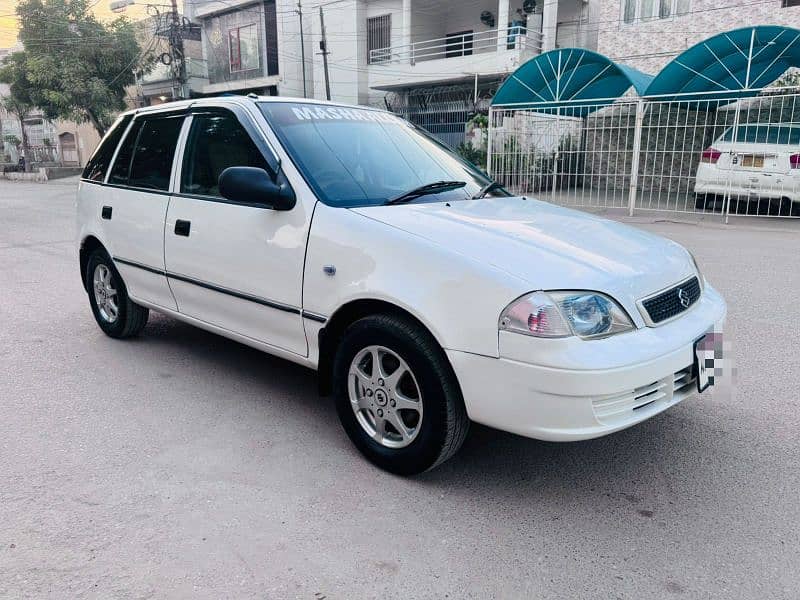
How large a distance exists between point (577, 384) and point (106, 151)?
4200 mm

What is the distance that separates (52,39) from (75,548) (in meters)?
34.4

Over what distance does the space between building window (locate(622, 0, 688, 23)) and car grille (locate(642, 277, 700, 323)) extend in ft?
58.2

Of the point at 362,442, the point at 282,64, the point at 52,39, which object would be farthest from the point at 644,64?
the point at 52,39

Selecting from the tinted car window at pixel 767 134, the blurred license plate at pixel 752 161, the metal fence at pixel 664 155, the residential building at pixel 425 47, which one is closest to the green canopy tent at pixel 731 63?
the metal fence at pixel 664 155

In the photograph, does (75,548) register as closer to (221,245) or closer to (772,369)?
(221,245)

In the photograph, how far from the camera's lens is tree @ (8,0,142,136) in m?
29.6

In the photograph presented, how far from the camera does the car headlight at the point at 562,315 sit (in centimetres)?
244

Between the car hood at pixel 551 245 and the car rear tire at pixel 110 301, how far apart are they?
262 centimetres

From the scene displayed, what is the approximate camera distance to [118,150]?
478 centimetres

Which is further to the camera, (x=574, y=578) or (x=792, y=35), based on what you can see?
(x=792, y=35)

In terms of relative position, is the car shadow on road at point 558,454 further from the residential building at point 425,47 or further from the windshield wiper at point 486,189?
the residential building at point 425,47

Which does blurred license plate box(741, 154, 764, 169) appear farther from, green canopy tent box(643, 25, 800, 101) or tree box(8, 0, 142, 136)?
tree box(8, 0, 142, 136)

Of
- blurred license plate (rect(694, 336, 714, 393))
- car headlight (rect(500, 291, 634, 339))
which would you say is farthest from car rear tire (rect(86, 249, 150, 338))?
blurred license plate (rect(694, 336, 714, 393))

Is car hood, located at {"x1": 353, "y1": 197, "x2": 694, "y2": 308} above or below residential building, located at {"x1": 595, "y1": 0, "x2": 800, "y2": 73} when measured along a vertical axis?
below
